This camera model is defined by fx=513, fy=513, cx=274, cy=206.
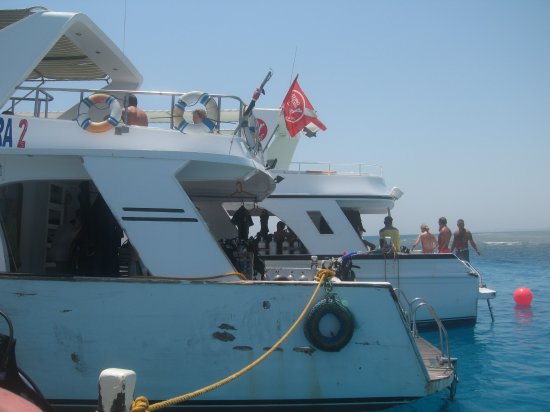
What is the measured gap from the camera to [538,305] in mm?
14875

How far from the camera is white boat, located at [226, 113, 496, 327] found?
1130 centimetres

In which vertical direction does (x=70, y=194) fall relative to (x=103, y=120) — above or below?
below

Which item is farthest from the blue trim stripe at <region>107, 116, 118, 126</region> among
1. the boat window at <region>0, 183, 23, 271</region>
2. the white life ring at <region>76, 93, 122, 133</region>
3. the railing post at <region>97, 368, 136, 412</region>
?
the railing post at <region>97, 368, 136, 412</region>

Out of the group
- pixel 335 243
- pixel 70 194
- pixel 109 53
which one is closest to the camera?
pixel 109 53

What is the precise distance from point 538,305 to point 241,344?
42.0ft

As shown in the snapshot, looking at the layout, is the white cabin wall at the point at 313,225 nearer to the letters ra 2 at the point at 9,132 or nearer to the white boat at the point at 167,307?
the white boat at the point at 167,307

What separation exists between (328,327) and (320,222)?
8.21m

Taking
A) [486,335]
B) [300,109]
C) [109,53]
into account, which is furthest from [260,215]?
[109,53]

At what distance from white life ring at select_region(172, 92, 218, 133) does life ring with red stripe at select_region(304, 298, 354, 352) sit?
2.35 metres

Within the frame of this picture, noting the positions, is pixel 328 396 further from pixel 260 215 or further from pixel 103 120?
pixel 260 215

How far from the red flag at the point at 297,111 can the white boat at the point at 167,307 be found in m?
8.77

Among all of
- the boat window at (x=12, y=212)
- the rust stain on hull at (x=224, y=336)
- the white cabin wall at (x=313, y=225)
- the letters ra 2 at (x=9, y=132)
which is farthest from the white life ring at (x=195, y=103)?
the white cabin wall at (x=313, y=225)

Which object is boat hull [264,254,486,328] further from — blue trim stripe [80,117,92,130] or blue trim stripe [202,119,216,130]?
blue trim stripe [80,117,92,130]

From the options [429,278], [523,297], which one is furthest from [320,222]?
[523,297]
